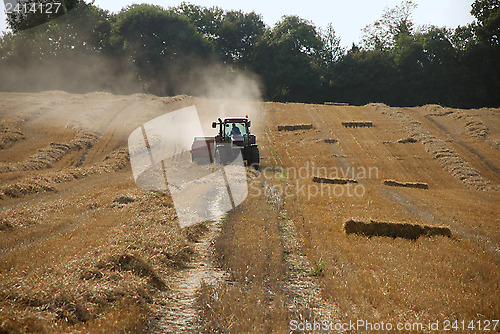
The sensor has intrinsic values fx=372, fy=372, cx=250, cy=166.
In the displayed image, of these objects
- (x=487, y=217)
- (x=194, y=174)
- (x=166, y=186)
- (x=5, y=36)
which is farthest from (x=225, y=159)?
(x=5, y=36)

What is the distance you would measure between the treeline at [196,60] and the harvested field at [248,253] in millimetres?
49732

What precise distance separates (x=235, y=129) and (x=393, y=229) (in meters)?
13.6

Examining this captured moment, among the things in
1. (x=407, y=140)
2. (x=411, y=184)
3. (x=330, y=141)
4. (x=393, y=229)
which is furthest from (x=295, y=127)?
(x=393, y=229)

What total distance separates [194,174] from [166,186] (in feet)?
10.6

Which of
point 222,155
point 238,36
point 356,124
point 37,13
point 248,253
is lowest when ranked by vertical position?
point 248,253

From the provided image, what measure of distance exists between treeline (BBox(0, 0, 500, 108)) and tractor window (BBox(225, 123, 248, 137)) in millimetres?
50622

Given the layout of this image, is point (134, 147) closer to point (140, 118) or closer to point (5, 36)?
point (140, 118)

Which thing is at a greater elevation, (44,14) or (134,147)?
(44,14)

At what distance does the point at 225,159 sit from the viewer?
2162 cm

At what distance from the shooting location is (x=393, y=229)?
11.6 m

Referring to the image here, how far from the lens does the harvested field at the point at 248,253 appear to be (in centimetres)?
608

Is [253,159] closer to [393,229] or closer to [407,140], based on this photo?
[393,229]

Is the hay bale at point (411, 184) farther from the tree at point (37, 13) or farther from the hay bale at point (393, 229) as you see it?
the tree at point (37, 13)

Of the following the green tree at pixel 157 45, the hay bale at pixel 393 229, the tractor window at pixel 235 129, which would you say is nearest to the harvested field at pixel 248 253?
the hay bale at pixel 393 229
